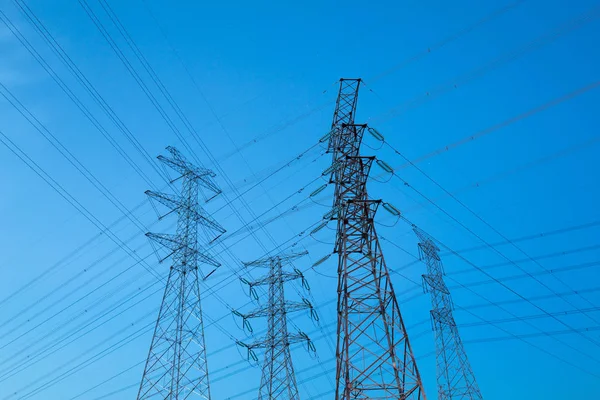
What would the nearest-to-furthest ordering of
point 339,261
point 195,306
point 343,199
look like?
point 339,261 < point 343,199 < point 195,306

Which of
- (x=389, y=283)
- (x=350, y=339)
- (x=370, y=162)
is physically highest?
(x=370, y=162)

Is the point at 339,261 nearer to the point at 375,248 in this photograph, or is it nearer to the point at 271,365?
the point at 375,248

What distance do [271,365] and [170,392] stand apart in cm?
682

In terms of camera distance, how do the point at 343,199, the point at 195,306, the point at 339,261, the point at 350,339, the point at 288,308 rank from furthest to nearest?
the point at 288,308
the point at 195,306
the point at 343,199
the point at 339,261
the point at 350,339

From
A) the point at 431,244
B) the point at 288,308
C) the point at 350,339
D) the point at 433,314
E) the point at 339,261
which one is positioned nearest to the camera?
the point at 350,339

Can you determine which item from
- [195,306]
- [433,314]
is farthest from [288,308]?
[433,314]

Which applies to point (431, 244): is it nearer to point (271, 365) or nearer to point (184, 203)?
point (271, 365)

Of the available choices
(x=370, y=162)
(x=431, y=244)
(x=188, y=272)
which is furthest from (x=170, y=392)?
(x=431, y=244)

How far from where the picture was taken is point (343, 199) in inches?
653

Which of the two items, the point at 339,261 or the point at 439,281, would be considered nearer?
the point at 339,261

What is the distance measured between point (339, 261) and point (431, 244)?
21316mm

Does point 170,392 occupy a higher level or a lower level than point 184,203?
lower

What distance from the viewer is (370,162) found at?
16859 mm

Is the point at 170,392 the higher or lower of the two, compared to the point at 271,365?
lower
